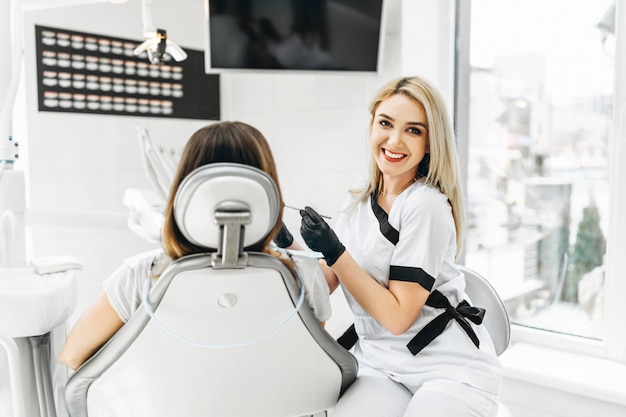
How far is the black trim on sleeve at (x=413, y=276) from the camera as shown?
132 cm

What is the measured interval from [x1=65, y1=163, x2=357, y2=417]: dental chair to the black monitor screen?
1711 mm

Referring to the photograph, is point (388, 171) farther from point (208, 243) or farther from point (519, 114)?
point (519, 114)

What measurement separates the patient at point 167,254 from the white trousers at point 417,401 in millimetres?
368

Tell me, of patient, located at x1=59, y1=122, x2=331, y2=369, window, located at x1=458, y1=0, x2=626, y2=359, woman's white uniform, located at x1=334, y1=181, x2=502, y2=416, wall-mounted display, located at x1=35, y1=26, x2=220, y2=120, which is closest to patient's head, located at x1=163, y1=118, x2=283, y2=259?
patient, located at x1=59, y1=122, x2=331, y2=369

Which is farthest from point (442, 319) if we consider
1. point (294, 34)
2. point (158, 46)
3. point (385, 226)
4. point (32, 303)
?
point (294, 34)

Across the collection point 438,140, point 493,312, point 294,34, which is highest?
point 294,34

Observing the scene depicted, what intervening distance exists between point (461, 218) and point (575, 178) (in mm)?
965

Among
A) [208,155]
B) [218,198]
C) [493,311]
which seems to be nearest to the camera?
[218,198]

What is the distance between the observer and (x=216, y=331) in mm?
1024

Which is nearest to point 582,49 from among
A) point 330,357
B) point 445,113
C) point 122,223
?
point 445,113

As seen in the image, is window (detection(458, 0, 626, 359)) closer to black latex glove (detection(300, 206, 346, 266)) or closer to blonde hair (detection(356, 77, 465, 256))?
blonde hair (detection(356, 77, 465, 256))

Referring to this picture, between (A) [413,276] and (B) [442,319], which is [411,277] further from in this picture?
(B) [442,319]

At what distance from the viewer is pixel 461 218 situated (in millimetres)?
1488

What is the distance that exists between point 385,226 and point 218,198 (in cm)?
61
